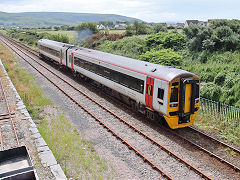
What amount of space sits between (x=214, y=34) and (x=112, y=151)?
17505mm

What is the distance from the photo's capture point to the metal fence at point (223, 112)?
11.8m

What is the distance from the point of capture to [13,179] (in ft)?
14.5

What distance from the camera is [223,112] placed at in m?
12.4

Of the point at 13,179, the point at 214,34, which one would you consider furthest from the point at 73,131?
the point at 214,34

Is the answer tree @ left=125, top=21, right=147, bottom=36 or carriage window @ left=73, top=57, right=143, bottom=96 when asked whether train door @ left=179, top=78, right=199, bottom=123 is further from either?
tree @ left=125, top=21, right=147, bottom=36

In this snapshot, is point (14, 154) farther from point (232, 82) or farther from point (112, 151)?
point (232, 82)

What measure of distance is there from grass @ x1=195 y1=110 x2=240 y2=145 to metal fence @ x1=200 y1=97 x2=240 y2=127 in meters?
0.16

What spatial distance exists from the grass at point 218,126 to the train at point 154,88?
1575 mm

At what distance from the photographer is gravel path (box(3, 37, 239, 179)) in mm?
8406

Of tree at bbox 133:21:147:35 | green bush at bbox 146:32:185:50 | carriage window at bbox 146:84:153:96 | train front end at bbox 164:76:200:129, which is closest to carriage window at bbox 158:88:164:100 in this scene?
train front end at bbox 164:76:200:129

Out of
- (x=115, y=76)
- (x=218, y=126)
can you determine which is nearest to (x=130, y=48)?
(x=115, y=76)

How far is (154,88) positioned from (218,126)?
4.06 meters

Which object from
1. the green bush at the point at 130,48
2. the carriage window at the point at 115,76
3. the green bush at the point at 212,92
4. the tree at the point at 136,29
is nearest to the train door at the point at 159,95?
the carriage window at the point at 115,76

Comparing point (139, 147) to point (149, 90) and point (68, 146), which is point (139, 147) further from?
point (68, 146)
